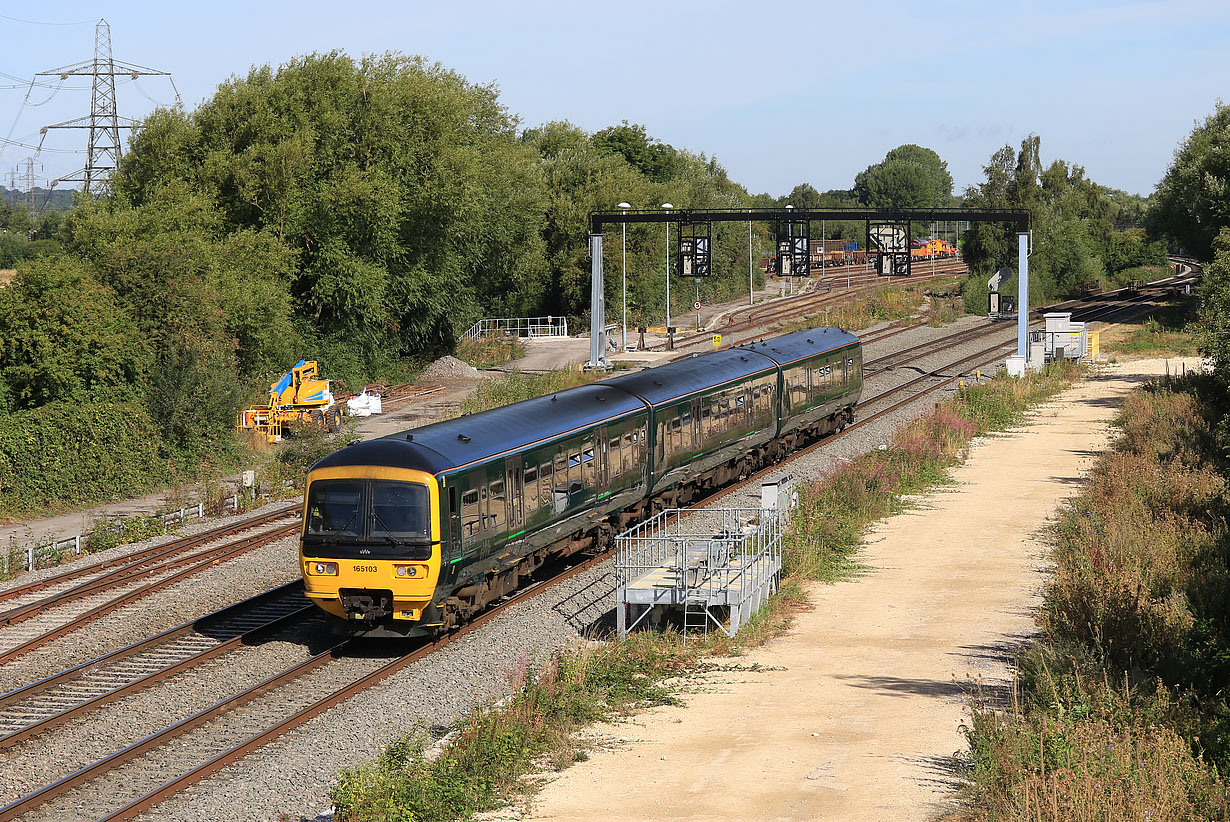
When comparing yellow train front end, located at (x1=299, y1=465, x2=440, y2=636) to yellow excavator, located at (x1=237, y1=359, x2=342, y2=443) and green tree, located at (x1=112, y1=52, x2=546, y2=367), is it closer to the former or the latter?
yellow excavator, located at (x1=237, y1=359, x2=342, y2=443)

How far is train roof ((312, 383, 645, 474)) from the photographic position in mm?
16750

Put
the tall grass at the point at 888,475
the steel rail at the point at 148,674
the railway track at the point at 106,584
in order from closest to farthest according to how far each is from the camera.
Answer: the steel rail at the point at 148,674 → the railway track at the point at 106,584 → the tall grass at the point at 888,475

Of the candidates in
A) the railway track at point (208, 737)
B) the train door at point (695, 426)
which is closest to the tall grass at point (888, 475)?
the train door at point (695, 426)

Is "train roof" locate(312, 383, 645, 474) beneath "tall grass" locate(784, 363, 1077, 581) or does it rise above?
above

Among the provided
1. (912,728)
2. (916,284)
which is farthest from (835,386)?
(916,284)

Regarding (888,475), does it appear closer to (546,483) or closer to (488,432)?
(546,483)

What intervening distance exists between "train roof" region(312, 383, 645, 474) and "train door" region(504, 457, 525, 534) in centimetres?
24

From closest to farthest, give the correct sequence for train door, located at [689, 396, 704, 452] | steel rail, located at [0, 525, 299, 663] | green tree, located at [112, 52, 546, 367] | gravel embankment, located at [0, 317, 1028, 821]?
gravel embankment, located at [0, 317, 1028, 821] → steel rail, located at [0, 525, 299, 663] → train door, located at [689, 396, 704, 452] → green tree, located at [112, 52, 546, 367]

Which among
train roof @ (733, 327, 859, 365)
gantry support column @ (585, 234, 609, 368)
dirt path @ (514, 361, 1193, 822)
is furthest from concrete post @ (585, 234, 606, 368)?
dirt path @ (514, 361, 1193, 822)

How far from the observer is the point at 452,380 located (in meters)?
51.3

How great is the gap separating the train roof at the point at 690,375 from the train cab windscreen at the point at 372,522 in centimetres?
820

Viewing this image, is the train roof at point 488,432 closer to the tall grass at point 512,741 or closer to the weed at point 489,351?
the tall grass at point 512,741

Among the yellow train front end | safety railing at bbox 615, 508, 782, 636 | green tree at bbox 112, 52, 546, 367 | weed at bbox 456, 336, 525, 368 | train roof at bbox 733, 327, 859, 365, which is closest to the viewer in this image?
the yellow train front end

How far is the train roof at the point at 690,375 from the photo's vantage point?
24359 mm
